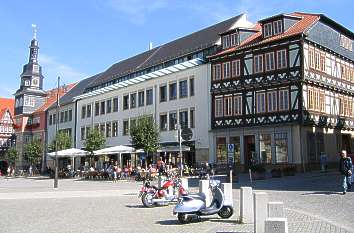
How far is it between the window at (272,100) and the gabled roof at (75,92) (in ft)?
118

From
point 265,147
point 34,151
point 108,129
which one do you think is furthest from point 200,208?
point 34,151

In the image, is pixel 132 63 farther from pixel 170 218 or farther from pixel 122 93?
pixel 170 218

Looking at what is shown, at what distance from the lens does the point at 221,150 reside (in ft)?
129

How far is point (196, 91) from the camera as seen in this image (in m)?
42.1

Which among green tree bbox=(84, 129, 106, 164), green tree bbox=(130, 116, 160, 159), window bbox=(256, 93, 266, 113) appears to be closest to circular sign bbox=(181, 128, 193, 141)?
window bbox=(256, 93, 266, 113)

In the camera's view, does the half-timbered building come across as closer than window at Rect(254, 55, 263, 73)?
Yes

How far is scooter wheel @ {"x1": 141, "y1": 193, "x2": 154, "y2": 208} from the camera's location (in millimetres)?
15523

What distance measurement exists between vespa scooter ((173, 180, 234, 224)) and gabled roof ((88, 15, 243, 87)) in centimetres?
3163

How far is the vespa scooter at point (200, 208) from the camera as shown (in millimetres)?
11492

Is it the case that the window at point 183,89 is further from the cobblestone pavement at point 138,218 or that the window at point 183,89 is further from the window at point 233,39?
the cobblestone pavement at point 138,218

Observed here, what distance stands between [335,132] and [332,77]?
14.8 ft

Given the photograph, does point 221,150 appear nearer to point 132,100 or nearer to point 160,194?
point 132,100

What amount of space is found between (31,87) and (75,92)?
18167 mm

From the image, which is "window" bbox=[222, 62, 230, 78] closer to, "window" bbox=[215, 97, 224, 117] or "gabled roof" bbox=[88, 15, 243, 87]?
"window" bbox=[215, 97, 224, 117]
